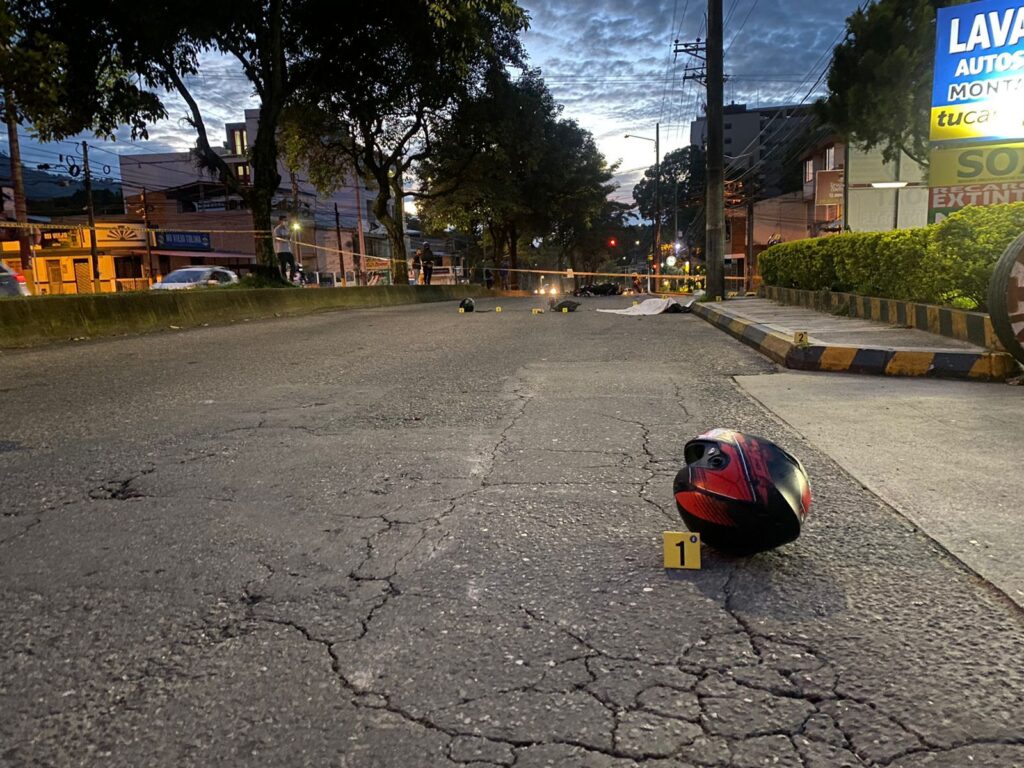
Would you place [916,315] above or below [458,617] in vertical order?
above

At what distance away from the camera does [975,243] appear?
699cm

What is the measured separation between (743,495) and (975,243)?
6199mm

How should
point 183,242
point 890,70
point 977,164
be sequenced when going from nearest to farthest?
point 977,164 → point 890,70 → point 183,242

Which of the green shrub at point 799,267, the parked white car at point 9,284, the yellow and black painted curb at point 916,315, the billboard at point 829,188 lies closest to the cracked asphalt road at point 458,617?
the yellow and black painted curb at point 916,315

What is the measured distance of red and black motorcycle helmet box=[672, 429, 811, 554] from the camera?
2.34 meters

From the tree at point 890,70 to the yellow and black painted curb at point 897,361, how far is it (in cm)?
1551

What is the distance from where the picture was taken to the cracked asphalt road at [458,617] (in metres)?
1.55

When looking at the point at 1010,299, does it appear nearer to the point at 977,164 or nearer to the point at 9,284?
the point at 977,164

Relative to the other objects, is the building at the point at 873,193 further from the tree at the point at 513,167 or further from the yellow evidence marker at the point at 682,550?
the yellow evidence marker at the point at 682,550

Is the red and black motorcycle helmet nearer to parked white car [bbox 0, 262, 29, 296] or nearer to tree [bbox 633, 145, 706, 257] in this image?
parked white car [bbox 0, 262, 29, 296]

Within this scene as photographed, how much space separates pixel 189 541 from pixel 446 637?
3.96 ft

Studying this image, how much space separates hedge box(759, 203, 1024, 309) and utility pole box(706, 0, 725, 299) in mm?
6100

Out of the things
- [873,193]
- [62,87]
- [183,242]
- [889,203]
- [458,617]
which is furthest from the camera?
[183,242]

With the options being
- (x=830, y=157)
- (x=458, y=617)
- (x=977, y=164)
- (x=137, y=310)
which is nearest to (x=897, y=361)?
(x=458, y=617)
